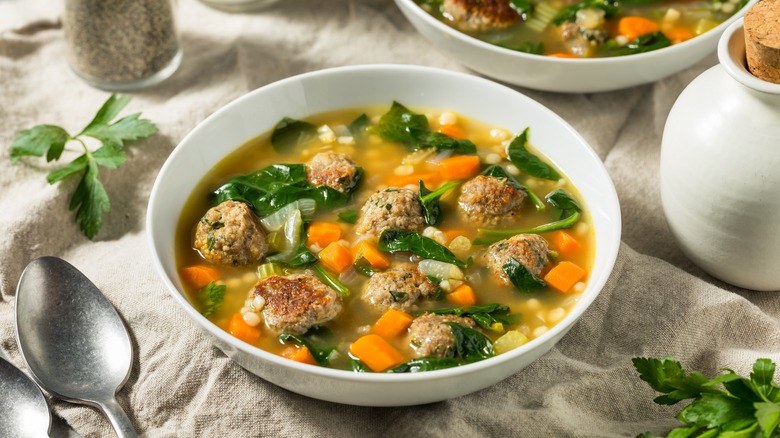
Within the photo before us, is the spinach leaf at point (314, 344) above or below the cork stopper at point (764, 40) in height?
below

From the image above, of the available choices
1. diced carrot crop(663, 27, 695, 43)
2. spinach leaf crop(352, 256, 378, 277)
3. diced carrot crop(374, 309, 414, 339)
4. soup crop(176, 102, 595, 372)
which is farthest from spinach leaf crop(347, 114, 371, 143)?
diced carrot crop(663, 27, 695, 43)

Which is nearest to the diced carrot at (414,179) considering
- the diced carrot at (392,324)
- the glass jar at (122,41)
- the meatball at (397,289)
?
the meatball at (397,289)

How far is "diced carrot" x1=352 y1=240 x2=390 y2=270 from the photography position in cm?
409

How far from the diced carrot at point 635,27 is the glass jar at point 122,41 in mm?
2717

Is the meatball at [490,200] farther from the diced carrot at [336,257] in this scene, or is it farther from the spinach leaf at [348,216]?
the diced carrot at [336,257]

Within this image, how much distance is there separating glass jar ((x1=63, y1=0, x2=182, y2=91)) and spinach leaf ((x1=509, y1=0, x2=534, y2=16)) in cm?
208

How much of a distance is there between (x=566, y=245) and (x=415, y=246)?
0.69m

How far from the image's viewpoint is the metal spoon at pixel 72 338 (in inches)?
154

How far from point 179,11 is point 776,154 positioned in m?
4.02

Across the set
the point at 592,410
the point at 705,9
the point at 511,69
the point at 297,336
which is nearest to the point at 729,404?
the point at 592,410

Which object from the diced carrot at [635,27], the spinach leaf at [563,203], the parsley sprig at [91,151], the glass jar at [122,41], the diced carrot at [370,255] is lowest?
the parsley sprig at [91,151]

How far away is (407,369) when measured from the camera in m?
3.64

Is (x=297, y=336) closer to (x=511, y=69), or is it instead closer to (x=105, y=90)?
(x=511, y=69)

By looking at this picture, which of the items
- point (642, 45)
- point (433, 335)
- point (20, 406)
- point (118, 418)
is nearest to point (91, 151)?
point (20, 406)
